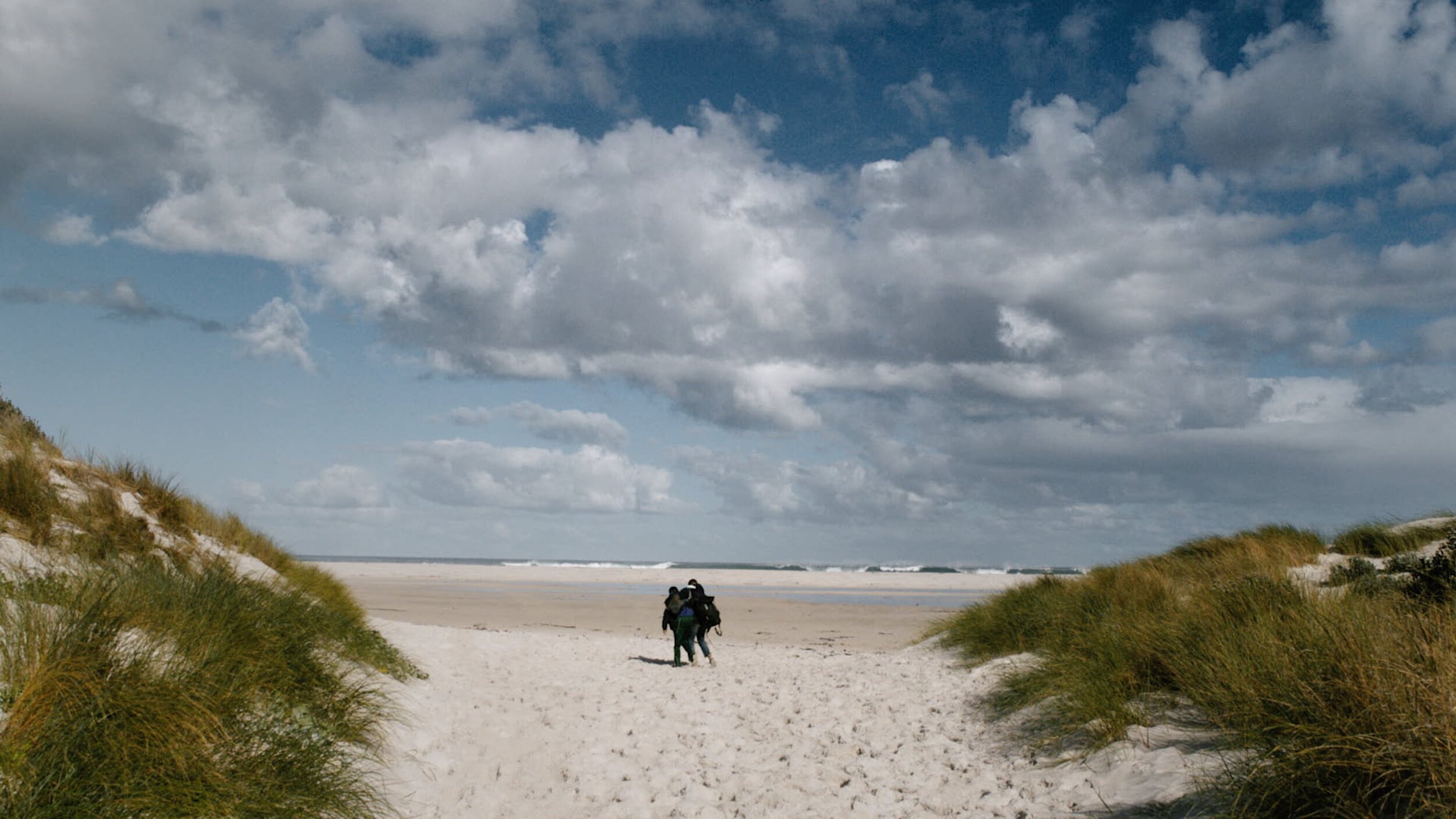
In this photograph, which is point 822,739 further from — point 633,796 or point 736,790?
point 633,796

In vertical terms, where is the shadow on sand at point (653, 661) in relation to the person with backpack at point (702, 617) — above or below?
below

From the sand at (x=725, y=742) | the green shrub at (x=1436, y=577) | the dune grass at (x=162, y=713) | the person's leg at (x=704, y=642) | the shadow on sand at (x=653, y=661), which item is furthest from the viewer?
the shadow on sand at (x=653, y=661)

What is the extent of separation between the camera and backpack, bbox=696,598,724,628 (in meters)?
16.3

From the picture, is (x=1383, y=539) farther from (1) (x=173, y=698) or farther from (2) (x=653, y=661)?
(1) (x=173, y=698)

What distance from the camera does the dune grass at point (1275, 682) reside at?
15.7 ft

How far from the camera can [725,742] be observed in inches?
383

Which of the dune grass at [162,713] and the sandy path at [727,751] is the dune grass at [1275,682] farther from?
the dune grass at [162,713]

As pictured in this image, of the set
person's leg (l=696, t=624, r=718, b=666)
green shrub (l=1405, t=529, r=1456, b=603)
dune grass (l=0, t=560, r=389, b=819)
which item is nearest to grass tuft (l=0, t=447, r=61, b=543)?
dune grass (l=0, t=560, r=389, b=819)

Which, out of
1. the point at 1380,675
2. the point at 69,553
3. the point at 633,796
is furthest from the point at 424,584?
the point at 1380,675

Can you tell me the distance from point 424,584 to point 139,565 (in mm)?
39777

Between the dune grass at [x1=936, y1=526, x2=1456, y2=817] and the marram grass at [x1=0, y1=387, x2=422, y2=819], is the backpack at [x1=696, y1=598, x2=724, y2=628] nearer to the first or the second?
the dune grass at [x1=936, y1=526, x2=1456, y2=817]

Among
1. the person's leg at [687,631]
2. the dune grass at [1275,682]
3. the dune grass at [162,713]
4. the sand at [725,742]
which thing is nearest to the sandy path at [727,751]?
the sand at [725,742]

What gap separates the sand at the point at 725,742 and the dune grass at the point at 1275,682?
0.54m

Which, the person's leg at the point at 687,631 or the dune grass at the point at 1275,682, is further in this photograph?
the person's leg at the point at 687,631
